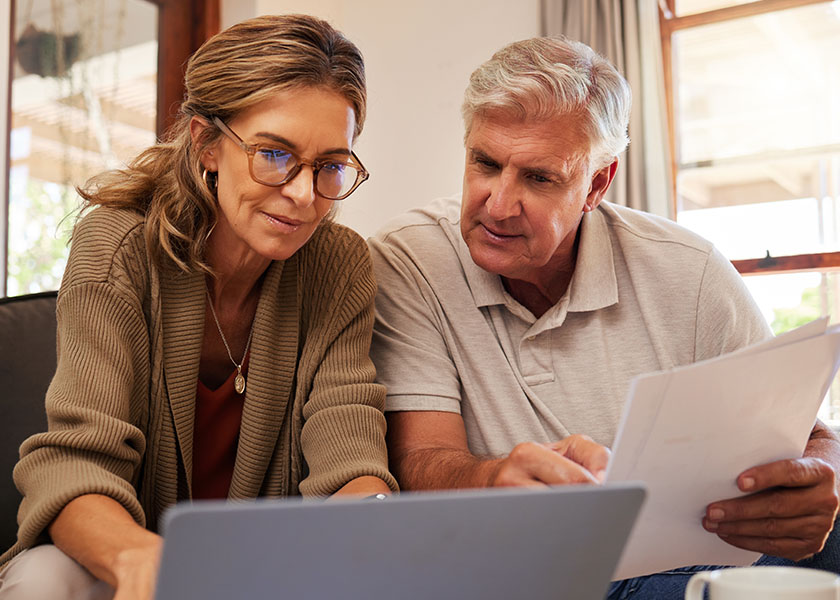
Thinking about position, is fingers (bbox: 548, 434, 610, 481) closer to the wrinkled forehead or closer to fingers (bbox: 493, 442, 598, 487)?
fingers (bbox: 493, 442, 598, 487)

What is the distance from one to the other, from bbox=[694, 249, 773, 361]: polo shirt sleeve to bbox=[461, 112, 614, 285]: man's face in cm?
27

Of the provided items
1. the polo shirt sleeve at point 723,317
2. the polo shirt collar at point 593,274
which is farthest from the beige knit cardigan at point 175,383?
the polo shirt sleeve at point 723,317

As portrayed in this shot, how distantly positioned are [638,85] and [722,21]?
1.65 feet

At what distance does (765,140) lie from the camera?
11.5 feet

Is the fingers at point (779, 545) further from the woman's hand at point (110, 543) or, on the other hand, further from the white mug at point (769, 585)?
the woman's hand at point (110, 543)

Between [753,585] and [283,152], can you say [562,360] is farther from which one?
[753,585]

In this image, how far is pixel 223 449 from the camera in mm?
1431

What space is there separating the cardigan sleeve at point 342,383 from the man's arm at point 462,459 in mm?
65

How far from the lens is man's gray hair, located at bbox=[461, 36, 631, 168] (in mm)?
1460

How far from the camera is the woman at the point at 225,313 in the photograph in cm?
115

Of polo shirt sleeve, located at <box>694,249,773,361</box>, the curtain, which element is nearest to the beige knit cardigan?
polo shirt sleeve, located at <box>694,249,773,361</box>

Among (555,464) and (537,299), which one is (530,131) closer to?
(537,299)

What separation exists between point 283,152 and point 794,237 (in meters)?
2.64

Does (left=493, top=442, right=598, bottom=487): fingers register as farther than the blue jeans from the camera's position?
No
